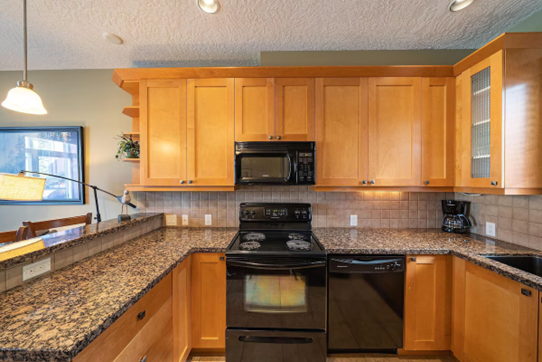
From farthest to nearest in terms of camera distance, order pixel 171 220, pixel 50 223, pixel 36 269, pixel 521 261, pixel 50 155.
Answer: pixel 50 155 → pixel 171 220 → pixel 50 223 → pixel 521 261 → pixel 36 269

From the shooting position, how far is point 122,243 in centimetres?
172

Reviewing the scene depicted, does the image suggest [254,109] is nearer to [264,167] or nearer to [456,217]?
[264,167]

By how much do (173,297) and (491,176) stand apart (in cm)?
235

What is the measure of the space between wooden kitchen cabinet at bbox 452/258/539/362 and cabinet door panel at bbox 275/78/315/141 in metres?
1.54

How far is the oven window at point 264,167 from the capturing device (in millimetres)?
1939

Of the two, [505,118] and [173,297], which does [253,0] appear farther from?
[173,297]

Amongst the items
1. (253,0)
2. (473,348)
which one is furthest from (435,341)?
(253,0)

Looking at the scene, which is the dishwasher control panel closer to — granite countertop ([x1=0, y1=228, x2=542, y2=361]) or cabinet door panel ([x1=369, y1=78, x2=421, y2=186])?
granite countertop ([x1=0, y1=228, x2=542, y2=361])

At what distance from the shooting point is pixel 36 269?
1.12 m

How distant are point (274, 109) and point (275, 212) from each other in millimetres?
973

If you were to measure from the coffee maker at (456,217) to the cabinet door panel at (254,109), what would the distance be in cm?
180

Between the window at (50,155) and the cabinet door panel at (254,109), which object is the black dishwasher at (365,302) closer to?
the cabinet door panel at (254,109)

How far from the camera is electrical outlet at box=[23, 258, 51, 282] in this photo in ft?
3.55

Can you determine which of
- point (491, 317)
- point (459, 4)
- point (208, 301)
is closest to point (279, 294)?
point (208, 301)
